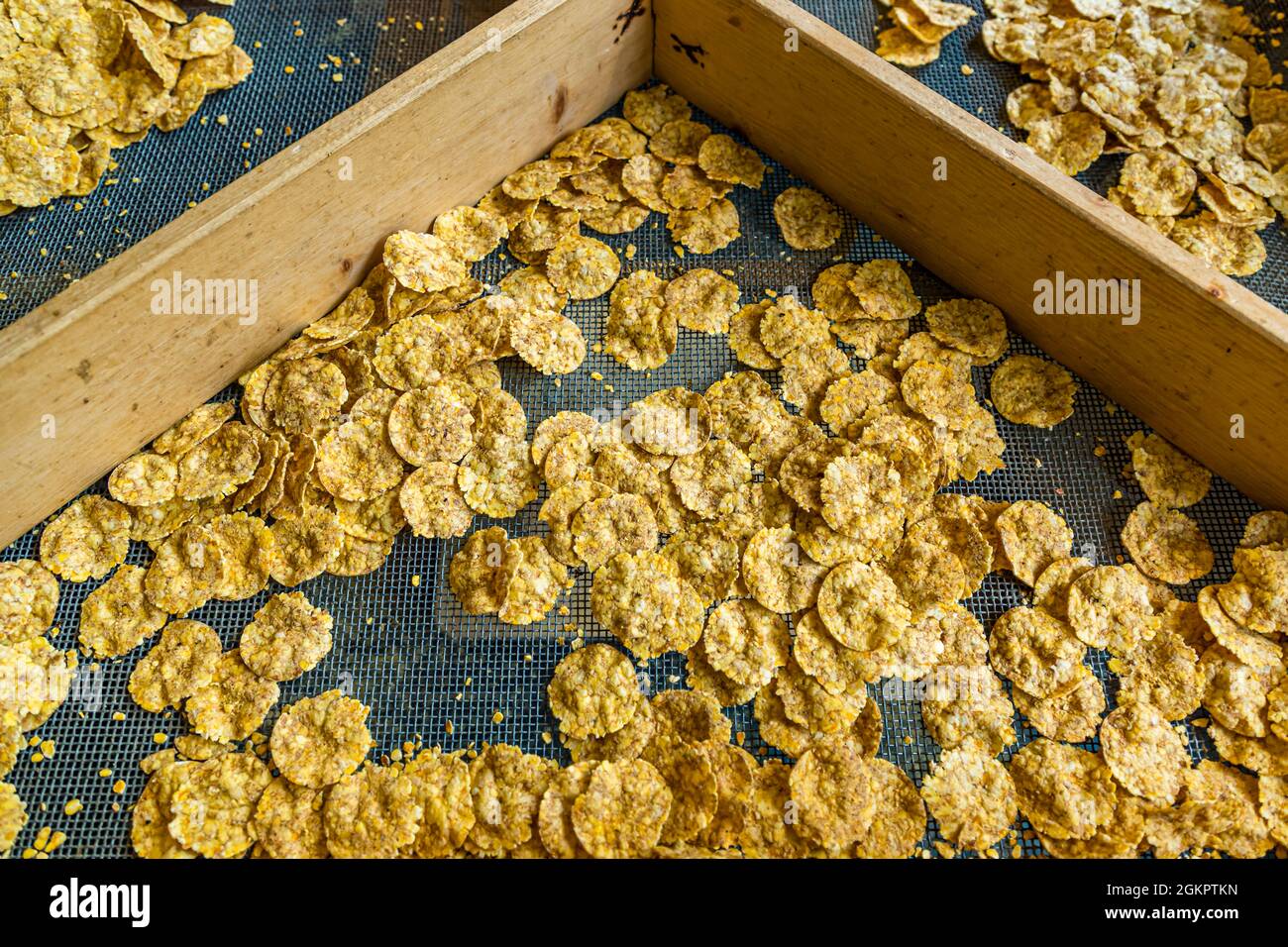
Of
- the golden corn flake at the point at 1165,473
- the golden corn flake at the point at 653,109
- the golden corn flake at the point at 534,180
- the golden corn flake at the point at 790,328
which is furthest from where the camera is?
the golden corn flake at the point at 653,109

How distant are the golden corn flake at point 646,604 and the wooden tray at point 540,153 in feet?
2.62

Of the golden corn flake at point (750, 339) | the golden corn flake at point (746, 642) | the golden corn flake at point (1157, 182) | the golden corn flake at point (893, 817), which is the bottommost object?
the golden corn flake at point (893, 817)

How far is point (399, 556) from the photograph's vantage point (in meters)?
1.80

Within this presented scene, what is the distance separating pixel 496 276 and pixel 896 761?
121cm

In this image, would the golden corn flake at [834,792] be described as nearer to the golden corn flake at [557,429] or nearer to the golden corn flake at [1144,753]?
the golden corn flake at [1144,753]

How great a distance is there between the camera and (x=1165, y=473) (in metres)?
1.87

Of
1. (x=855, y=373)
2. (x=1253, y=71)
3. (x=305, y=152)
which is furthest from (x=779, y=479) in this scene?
(x=1253, y=71)

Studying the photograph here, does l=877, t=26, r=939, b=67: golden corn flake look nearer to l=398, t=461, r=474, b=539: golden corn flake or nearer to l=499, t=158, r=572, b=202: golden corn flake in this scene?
l=499, t=158, r=572, b=202: golden corn flake

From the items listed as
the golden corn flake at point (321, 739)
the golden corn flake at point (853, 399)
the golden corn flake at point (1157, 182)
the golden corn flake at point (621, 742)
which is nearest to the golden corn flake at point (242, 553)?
the golden corn flake at point (321, 739)

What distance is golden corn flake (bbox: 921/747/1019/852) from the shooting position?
1.58 metres

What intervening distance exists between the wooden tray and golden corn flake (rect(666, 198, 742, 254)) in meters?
0.20

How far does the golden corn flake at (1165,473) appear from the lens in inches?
72.9

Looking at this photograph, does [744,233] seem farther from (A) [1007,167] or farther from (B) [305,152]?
(B) [305,152]

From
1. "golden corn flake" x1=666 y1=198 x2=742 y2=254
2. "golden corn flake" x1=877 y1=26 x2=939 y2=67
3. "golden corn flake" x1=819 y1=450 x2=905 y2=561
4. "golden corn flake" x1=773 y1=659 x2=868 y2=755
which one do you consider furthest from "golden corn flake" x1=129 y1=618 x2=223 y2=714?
"golden corn flake" x1=877 y1=26 x2=939 y2=67
